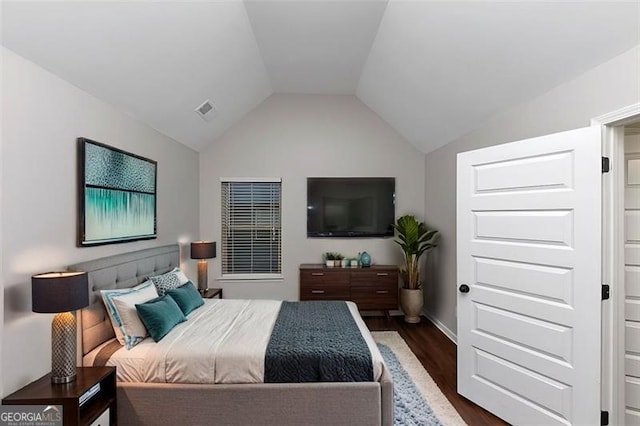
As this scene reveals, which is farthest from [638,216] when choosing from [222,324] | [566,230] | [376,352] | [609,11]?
[222,324]

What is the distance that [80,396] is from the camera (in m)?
1.92

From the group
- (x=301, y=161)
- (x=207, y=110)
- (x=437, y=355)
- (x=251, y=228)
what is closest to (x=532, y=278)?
(x=437, y=355)

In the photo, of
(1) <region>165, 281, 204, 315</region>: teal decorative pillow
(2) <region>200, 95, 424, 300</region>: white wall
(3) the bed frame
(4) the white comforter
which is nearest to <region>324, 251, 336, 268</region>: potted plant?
(2) <region>200, 95, 424, 300</region>: white wall

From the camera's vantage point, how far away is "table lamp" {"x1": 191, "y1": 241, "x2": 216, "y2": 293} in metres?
4.38

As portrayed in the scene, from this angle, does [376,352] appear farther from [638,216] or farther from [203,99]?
[203,99]

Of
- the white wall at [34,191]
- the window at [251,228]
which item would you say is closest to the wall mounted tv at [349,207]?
the window at [251,228]

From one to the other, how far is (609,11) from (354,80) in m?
3.07

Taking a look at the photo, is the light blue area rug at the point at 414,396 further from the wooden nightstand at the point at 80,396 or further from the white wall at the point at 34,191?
the white wall at the point at 34,191

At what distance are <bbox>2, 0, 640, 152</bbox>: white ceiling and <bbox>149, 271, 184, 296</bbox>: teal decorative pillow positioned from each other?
152 centimetres

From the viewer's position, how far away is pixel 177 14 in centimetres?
252

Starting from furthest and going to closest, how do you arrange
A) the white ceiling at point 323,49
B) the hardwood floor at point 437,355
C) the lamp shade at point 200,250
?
the lamp shade at point 200,250 → the hardwood floor at point 437,355 → the white ceiling at point 323,49

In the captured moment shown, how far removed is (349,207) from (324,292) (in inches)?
51.3

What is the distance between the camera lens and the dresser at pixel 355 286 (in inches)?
192

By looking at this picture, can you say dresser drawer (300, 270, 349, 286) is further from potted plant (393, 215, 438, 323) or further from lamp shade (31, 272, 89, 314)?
lamp shade (31, 272, 89, 314)
